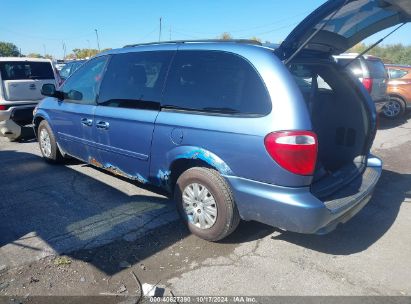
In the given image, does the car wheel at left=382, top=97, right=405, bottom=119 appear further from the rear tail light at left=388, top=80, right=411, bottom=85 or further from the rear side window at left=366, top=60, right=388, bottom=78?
the rear side window at left=366, top=60, right=388, bottom=78

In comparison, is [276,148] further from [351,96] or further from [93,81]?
[93,81]

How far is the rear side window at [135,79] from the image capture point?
A: 12.7 ft

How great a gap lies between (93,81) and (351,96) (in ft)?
10.5

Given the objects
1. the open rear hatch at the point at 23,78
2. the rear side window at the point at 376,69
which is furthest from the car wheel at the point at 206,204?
the rear side window at the point at 376,69

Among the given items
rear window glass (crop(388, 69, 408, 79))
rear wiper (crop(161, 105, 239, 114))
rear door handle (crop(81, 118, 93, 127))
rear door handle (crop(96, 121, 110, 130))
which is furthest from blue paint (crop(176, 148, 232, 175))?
rear window glass (crop(388, 69, 408, 79))

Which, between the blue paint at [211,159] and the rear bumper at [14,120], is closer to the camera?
the blue paint at [211,159]

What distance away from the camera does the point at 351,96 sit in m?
4.08

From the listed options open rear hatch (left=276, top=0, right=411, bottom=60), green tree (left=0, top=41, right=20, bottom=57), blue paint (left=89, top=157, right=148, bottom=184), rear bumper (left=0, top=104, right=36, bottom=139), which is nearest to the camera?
open rear hatch (left=276, top=0, right=411, bottom=60)

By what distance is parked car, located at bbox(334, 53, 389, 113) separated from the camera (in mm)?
8492

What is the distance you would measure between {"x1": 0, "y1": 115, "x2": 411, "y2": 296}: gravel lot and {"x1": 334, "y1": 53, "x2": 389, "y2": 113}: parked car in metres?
4.34

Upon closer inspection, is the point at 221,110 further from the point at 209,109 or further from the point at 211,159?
the point at 211,159

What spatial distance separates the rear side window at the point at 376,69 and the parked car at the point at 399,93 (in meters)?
2.07

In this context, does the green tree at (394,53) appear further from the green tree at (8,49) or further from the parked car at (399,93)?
the green tree at (8,49)

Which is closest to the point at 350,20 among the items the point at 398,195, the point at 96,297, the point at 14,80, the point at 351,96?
the point at 351,96
